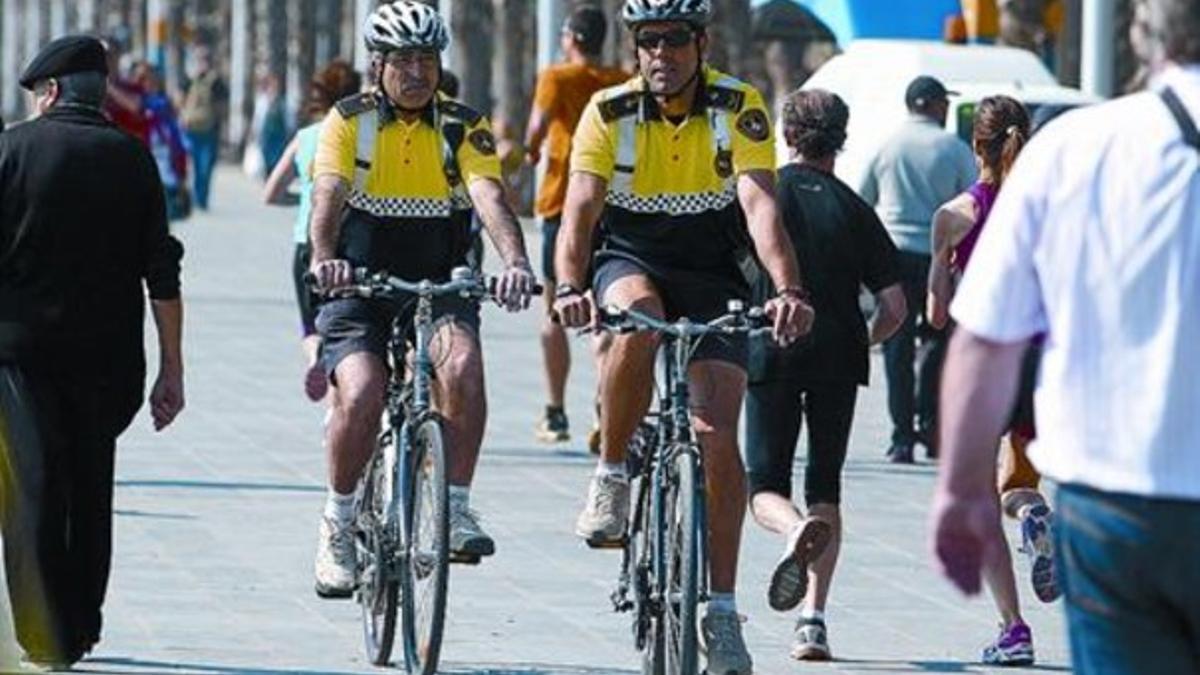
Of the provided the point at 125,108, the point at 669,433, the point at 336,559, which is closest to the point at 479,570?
the point at 336,559

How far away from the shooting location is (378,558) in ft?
36.2

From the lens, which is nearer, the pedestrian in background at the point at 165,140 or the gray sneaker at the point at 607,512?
the gray sneaker at the point at 607,512

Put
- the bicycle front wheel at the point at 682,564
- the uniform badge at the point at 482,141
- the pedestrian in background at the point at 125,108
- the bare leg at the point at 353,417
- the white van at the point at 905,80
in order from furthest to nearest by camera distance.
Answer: the pedestrian in background at the point at 125,108 → the white van at the point at 905,80 → the uniform badge at the point at 482,141 → the bare leg at the point at 353,417 → the bicycle front wheel at the point at 682,564

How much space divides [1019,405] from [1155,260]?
534 cm

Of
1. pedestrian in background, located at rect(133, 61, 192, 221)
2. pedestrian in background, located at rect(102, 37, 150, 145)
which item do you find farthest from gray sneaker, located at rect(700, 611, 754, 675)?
pedestrian in background, located at rect(133, 61, 192, 221)

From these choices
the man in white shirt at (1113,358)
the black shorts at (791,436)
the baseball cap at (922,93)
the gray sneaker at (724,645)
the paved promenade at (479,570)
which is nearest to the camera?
the man in white shirt at (1113,358)

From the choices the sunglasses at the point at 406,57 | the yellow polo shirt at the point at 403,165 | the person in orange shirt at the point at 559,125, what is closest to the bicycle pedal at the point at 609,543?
the yellow polo shirt at the point at 403,165

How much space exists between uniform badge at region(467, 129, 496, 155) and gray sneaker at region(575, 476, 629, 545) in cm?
115

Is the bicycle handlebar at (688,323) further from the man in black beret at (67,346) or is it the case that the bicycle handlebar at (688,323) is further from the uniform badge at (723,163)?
the man in black beret at (67,346)

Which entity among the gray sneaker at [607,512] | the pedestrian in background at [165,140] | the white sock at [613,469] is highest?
the white sock at [613,469]

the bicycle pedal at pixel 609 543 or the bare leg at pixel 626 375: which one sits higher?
the bare leg at pixel 626 375

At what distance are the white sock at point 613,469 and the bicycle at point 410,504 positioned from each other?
410 millimetres

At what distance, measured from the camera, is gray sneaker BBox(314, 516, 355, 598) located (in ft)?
37.4

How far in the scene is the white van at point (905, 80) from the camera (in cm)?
2361
